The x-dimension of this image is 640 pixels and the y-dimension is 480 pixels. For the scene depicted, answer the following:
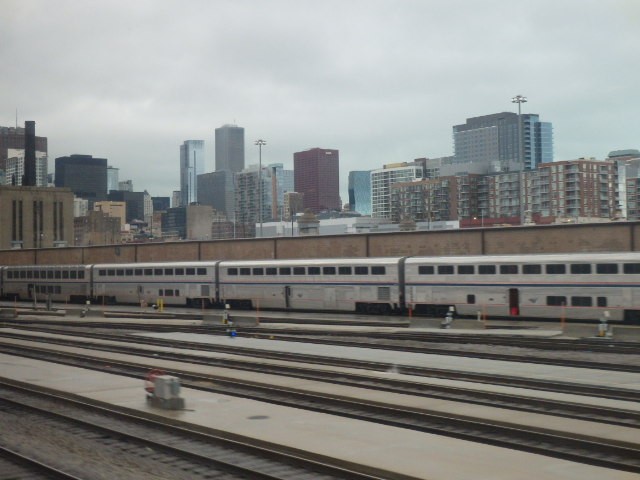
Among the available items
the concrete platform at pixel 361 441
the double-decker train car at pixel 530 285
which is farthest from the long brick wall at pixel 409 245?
the concrete platform at pixel 361 441

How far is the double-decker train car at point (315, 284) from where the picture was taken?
159ft

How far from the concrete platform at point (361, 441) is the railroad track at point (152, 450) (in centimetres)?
42

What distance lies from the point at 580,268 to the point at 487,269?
548cm

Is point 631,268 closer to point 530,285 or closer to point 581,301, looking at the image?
point 581,301

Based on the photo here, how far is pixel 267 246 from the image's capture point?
2549 inches

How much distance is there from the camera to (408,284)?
4697 cm

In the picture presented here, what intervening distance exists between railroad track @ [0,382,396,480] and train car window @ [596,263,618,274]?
91.7 feet

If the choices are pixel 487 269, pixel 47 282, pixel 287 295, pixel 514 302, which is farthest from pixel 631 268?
pixel 47 282

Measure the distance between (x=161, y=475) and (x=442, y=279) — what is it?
33650mm

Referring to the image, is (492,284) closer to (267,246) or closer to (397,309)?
(397,309)

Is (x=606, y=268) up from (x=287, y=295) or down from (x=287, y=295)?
up

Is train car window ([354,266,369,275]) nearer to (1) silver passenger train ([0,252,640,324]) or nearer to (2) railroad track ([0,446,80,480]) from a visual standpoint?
(1) silver passenger train ([0,252,640,324])

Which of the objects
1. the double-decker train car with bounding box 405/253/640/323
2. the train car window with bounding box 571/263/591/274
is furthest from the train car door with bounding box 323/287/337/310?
the train car window with bounding box 571/263/591/274

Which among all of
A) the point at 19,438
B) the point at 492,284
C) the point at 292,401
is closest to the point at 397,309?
the point at 492,284
